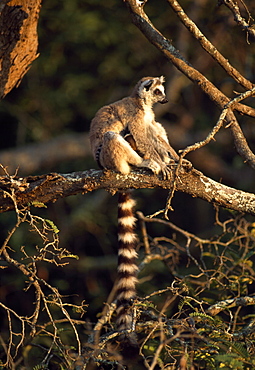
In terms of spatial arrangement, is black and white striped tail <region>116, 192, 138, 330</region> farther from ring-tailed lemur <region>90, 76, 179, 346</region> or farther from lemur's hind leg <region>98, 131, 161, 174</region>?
lemur's hind leg <region>98, 131, 161, 174</region>

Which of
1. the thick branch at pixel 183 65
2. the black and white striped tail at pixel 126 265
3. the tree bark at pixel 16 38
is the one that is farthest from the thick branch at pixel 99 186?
the tree bark at pixel 16 38

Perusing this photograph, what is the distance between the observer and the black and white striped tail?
458 centimetres

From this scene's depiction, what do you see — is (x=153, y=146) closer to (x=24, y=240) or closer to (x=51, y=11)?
(x=24, y=240)

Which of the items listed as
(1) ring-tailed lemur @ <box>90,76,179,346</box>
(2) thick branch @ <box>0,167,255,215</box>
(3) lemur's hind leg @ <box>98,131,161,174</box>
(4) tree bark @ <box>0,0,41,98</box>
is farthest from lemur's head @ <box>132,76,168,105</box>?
(2) thick branch @ <box>0,167,255,215</box>

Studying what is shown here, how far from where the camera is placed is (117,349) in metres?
4.54

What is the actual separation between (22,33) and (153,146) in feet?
5.16

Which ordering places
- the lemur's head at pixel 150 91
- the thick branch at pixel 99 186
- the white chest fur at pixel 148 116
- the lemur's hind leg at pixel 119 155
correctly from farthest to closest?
the lemur's head at pixel 150 91
the white chest fur at pixel 148 116
the lemur's hind leg at pixel 119 155
the thick branch at pixel 99 186

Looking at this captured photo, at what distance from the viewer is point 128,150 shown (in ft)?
17.1

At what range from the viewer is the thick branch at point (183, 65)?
16.8ft

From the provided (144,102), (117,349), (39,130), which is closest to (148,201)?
(39,130)

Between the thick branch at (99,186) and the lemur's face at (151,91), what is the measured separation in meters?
1.58

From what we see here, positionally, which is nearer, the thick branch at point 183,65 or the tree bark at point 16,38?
the thick branch at point 183,65

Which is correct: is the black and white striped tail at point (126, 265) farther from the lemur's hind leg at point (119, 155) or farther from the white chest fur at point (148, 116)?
the white chest fur at point (148, 116)

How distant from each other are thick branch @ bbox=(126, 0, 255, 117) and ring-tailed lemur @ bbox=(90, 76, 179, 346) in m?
0.68
